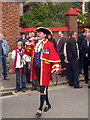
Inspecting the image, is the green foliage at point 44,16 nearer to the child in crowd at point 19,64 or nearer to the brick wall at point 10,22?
the brick wall at point 10,22

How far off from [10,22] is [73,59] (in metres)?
4.89

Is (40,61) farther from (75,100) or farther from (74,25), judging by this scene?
(74,25)

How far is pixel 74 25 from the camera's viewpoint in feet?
50.3

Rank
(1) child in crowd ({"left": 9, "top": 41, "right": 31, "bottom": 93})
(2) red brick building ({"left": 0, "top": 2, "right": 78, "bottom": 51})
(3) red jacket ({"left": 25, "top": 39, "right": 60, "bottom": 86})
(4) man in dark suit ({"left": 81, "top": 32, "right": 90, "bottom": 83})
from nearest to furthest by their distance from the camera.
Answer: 1. (3) red jacket ({"left": 25, "top": 39, "right": 60, "bottom": 86})
2. (1) child in crowd ({"left": 9, "top": 41, "right": 31, "bottom": 93})
3. (4) man in dark suit ({"left": 81, "top": 32, "right": 90, "bottom": 83})
4. (2) red brick building ({"left": 0, "top": 2, "right": 78, "bottom": 51})

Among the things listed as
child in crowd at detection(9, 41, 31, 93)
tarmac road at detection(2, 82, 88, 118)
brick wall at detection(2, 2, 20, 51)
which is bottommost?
tarmac road at detection(2, 82, 88, 118)

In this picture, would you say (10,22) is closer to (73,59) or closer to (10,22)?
(10,22)

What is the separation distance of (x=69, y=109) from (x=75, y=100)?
2.93 ft

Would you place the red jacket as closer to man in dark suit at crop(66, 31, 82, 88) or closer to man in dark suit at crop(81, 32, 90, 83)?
man in dark suit at crop(66, 31, 82, 88)

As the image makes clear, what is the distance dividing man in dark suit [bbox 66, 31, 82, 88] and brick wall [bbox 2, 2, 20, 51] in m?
4.28

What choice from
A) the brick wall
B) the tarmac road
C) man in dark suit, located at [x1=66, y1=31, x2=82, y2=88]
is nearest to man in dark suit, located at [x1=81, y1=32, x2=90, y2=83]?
man in dark suit, located at [x1=66, y1=31, x2=82, y2=88]

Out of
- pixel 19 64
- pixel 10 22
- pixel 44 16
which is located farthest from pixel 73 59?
pixel 44 16

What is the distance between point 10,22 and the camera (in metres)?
12.5

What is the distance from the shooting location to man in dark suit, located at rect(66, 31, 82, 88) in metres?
8.70

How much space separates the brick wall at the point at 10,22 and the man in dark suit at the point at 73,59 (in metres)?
4.28
